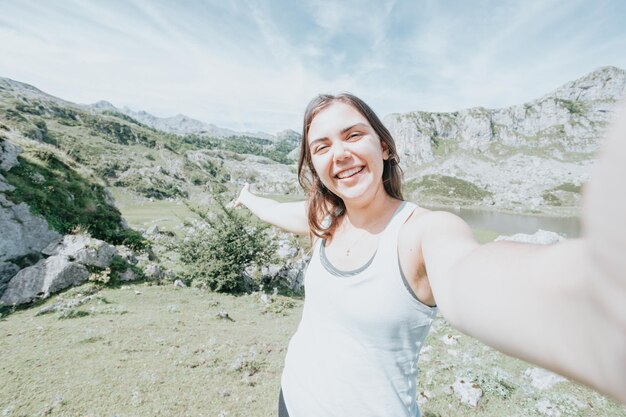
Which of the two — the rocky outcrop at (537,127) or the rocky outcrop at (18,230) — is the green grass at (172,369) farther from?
the rocky outcrop at (537,127)

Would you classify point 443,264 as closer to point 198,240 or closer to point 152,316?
point 152,316

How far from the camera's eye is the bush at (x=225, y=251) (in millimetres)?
12828

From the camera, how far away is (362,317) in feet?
6.41

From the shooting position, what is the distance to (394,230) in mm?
2012

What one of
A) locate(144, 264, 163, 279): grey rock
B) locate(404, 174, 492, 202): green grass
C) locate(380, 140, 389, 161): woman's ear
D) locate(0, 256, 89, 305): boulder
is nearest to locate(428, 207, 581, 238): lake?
locate(144, 264, 163, 279): grey rock

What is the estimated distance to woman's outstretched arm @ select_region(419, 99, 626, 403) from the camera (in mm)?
709

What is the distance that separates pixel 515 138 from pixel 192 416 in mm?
219840

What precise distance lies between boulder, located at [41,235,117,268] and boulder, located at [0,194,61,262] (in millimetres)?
389

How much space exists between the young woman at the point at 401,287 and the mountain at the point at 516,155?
127m

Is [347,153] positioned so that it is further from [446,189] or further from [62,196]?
[446,189]

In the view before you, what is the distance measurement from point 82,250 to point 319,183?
11.1 metres

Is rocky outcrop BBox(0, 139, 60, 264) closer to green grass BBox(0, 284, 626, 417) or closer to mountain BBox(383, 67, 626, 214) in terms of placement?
green grass BBox(0, 284, 626, 417)

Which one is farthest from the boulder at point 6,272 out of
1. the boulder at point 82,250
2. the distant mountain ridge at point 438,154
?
the distant mountain ridge at point 438,154

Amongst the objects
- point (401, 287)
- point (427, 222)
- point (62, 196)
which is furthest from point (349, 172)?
point (62, 196)
